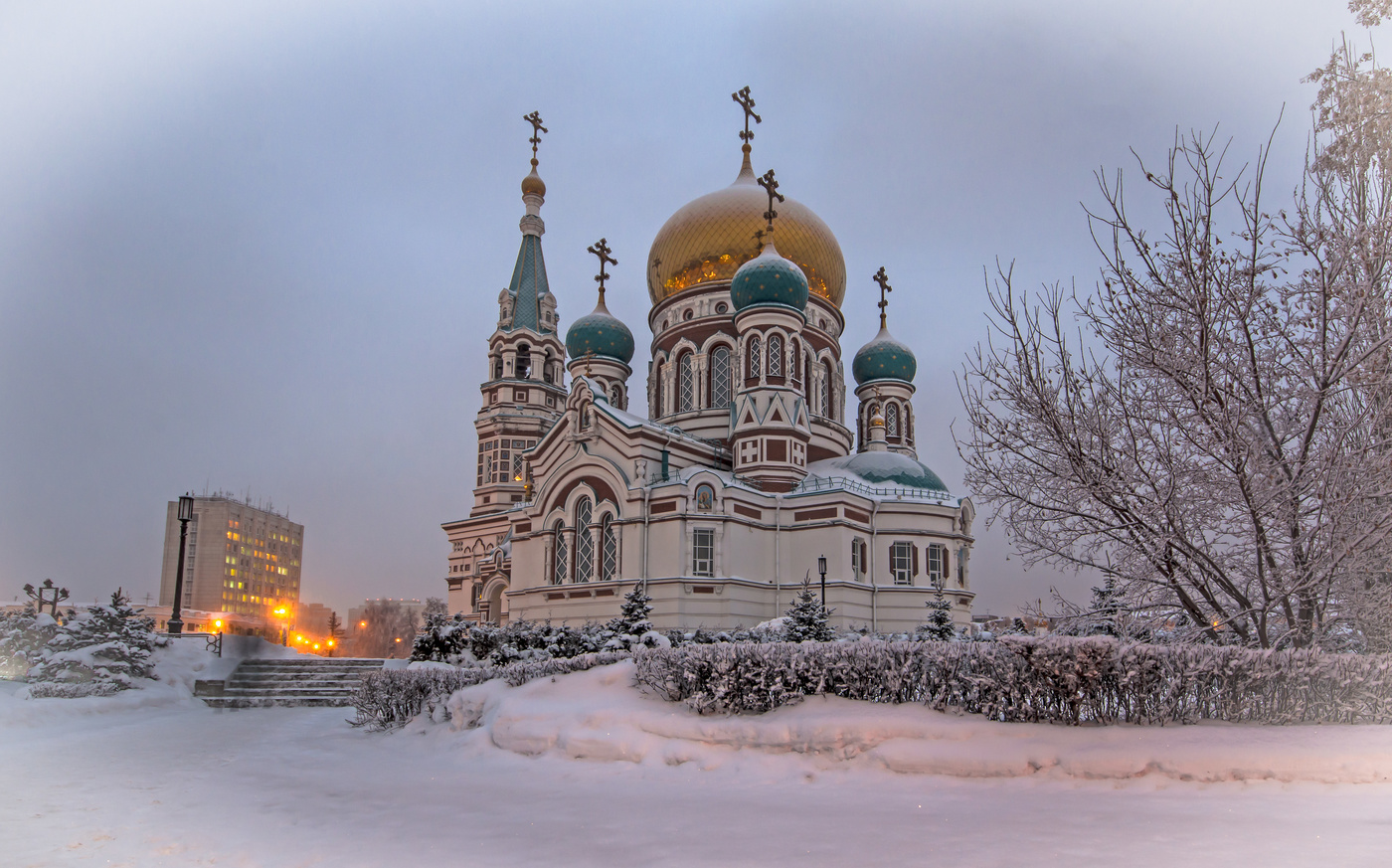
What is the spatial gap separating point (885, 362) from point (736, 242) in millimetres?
7490

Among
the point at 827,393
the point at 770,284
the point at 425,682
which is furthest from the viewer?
the point at 827,393

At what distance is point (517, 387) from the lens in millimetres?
37031

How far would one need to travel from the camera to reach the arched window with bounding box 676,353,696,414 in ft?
101

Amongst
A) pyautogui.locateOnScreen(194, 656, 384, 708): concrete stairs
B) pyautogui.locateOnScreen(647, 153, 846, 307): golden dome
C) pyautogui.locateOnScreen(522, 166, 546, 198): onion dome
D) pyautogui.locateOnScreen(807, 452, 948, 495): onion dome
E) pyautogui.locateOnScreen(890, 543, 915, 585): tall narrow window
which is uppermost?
pyautogui.locateOnScreen(522, 166, 546, 198): onion dome

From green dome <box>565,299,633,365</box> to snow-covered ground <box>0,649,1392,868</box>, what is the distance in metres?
23.4

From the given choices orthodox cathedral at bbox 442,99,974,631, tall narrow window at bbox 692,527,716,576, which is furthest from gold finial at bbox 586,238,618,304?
tall narrow window at bbox 692,527,716,576

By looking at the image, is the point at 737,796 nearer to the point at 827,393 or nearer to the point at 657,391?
the point at 827,393

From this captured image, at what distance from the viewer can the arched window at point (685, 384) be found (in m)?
30.8

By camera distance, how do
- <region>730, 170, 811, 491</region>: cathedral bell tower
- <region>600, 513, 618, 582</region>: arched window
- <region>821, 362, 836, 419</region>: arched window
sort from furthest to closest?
<region>821, 362, 836, 419</region>: arched window → <region>730, 170, 811, 491</region>: cathedral bell tower → <region>600, 513, 618, 582</region>: arched window

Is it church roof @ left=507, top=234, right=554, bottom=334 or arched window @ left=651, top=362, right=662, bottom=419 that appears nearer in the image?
arched window @ left=651, top=362, right=662, bottom=419

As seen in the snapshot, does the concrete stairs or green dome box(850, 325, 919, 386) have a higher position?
green dome box(850, 325, 919, 386)

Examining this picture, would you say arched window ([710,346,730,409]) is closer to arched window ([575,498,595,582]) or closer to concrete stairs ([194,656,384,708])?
arched window ([575,498,595,582])

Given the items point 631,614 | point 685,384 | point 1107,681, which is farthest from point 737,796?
point 685,384

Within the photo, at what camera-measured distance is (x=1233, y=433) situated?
6.20 metres
